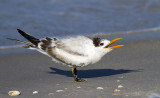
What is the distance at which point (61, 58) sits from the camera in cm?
567

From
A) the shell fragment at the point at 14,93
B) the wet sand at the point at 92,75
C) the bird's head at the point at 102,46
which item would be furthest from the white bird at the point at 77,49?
the shell fragment at the point at 14,93

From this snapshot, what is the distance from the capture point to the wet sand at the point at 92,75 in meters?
5.06

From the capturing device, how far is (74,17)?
405 inches

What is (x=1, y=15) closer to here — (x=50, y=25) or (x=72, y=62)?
(x=50, y=25)

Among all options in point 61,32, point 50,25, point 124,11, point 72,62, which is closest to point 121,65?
point 72,62

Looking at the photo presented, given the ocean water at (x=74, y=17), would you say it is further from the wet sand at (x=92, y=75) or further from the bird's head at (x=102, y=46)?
the bird's head at (x=102, y=46)

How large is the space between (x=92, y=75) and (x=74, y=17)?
4378 mm

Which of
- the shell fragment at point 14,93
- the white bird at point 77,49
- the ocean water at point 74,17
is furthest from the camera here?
the ocean water at point 74,17

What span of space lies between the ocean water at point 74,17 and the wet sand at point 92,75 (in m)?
1.45

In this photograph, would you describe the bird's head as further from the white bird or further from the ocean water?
the ocean water

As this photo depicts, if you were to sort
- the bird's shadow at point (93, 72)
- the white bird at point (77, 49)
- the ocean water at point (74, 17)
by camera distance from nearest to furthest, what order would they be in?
1. the white bird at point (77, 49)
2. the bird's shadow at point (93, 72)
3. the ocean water at point (74, 17)

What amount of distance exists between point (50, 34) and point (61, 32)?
0.90ft

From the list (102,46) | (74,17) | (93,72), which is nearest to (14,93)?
(102,46)

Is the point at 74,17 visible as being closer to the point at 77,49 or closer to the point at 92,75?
the point at 92,75
